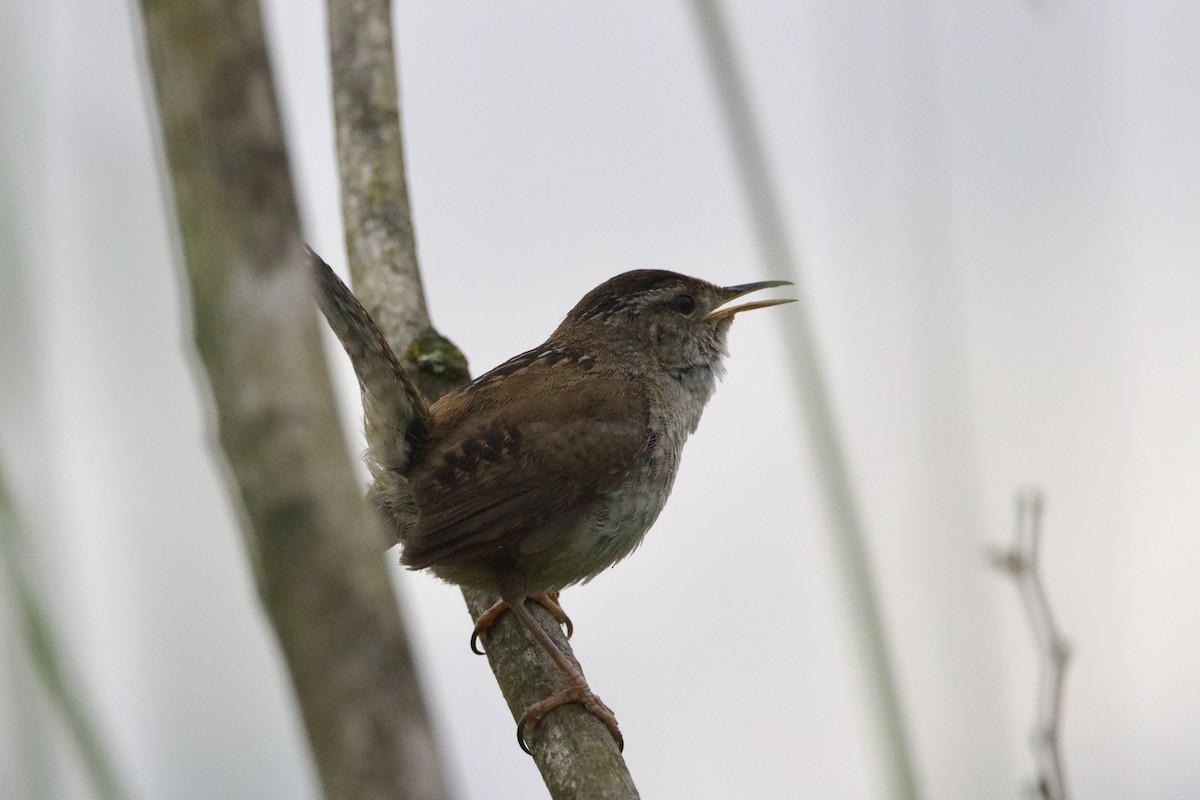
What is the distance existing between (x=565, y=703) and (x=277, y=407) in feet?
7.55

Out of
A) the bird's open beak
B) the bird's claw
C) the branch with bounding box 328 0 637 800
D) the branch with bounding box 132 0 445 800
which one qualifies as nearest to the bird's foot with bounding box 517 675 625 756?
the bird's claw

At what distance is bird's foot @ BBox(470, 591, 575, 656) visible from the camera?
3264 mm

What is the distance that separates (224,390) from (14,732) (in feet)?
2.28

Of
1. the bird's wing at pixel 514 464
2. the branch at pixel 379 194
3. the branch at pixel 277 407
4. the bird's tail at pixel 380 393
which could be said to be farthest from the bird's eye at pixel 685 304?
the branch at pixel 277 407

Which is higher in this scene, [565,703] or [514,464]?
[514,464]

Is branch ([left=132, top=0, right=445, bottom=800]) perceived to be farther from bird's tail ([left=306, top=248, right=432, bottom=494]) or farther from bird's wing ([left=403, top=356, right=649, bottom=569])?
bird's wing ([left=403, top=356, right=649, bottom=569])

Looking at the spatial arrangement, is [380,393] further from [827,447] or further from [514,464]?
[827,447]

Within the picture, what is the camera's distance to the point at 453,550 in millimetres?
2943

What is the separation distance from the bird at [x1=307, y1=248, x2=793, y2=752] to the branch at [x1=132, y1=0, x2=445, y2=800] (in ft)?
6.34

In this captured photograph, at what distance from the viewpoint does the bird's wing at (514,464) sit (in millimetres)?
2988

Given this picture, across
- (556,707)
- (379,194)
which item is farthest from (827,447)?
(379,194)

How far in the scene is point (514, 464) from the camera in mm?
3123

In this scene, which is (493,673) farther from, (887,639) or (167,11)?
(167,11)

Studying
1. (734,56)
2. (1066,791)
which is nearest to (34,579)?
(734,56)
